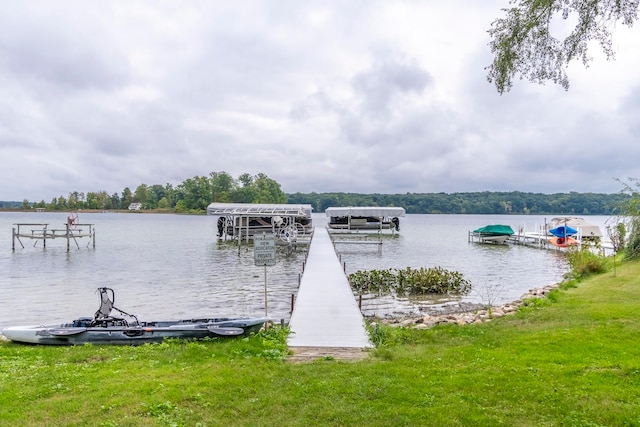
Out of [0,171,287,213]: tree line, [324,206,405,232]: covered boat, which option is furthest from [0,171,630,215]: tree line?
[324,206,405,232]: covered boat

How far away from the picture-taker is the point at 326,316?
438 inches

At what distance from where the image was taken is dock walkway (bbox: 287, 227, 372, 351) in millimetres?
9008

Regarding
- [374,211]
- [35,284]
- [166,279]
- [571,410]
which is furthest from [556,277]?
[374,211]

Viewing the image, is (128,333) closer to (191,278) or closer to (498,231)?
(191,278)

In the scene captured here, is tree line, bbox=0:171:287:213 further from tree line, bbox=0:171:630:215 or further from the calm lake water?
the calm lake water

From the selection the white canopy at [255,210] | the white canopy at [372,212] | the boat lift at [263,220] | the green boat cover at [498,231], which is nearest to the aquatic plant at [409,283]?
the boat lift at [263,220]

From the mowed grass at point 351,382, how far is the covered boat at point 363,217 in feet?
147

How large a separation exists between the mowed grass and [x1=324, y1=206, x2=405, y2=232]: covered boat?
4488 centimetres

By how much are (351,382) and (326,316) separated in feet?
16.4

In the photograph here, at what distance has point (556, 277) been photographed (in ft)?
76.5

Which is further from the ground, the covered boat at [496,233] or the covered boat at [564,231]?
the covered boat at [564,231]

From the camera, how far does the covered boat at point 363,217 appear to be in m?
55.2

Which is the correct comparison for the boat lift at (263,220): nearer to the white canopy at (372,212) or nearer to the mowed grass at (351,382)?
the white canopy at (372,212)

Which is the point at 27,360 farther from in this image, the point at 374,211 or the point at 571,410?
the point at 374,211
